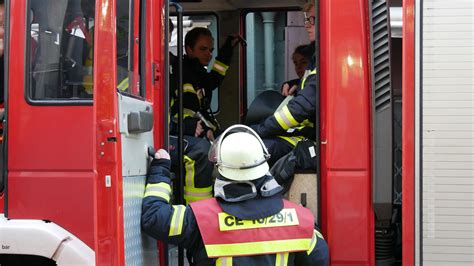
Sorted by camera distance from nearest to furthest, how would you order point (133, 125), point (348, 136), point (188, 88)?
point (133, 125)
point (348, 136)
point (188, 88)

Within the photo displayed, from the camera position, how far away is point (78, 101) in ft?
10.2

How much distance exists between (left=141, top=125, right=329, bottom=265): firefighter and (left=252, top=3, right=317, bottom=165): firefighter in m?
0.51

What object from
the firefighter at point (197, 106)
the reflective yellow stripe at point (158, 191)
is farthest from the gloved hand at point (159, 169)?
the firefighter at point (197, 106)

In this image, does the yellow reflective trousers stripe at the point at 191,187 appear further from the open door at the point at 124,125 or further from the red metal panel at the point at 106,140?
the red metal panel at the point at 106,140

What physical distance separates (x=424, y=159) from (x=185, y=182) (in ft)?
4.95

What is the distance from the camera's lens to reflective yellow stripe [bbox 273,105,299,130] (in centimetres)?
330

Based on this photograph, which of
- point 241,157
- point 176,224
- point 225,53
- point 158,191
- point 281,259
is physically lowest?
point 281,259

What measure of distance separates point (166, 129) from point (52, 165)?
1.92 feet

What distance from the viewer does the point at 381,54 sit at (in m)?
3.00

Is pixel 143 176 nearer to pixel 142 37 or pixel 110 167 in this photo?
pixel 110 167

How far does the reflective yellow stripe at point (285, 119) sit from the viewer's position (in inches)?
130

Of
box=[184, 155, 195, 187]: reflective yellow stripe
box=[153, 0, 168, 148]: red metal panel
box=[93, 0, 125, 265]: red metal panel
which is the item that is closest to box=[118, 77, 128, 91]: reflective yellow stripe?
box=[93, 0, 125, 265]: red metal panel

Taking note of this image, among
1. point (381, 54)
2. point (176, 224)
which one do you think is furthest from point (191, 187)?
point (381, 54)

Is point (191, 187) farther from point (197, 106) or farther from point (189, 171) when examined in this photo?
point (197, 106)
